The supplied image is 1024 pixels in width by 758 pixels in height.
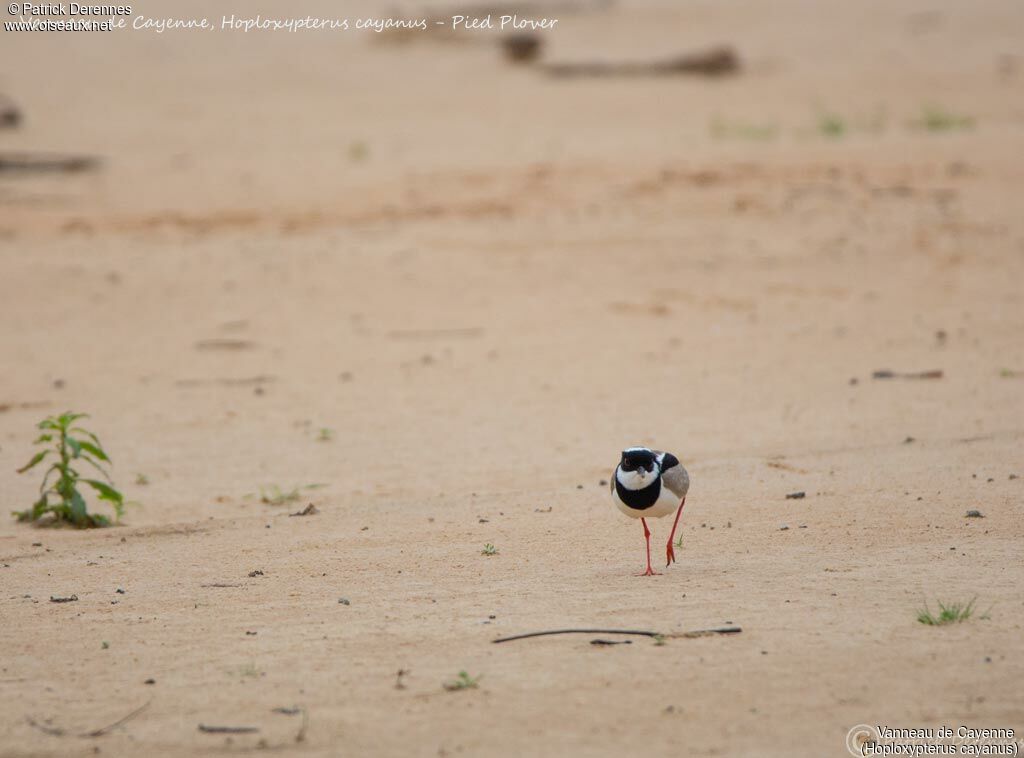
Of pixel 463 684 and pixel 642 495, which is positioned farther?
pixel 642 495

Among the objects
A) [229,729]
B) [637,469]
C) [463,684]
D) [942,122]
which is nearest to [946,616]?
[637,469]

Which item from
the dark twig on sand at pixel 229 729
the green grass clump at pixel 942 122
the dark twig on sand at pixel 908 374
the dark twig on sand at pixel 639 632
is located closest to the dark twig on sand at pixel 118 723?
the dark twig on sand at pixel 229 729

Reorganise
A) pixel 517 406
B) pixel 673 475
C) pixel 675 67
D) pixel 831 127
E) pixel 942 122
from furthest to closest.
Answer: pixel 675 67 → pixel 942 122 → pixel 831 127 → pixel 517 406 → pixel 673 475

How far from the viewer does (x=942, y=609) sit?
4.38 meters

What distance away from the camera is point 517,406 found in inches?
324

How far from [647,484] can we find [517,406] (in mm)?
3508

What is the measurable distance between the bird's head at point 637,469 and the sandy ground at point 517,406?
16.5 inches

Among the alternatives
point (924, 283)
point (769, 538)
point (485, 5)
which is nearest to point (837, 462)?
point (769, 538)

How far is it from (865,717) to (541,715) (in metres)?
0.97

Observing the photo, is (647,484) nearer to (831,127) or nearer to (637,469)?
(637,469)

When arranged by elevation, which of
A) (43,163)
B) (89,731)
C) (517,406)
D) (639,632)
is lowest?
(89,731)

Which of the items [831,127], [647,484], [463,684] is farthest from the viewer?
[831,127]

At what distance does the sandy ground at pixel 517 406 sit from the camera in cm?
406

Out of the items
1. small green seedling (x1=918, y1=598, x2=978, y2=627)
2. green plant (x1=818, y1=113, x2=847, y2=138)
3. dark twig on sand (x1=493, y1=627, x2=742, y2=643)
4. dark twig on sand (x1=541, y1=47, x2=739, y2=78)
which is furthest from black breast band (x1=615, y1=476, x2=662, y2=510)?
dark twig on sand (x1=541, y1=47, x2=739, y2=78)
